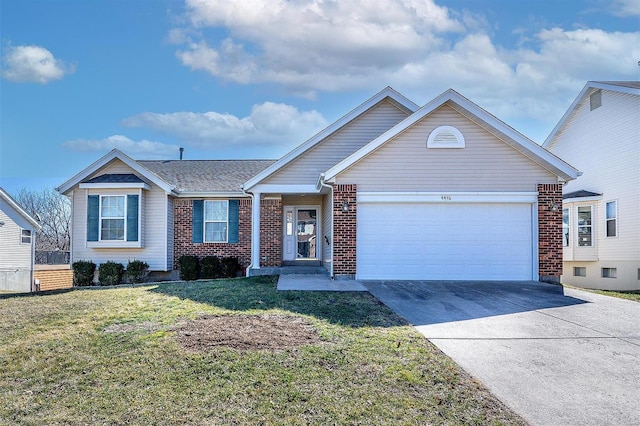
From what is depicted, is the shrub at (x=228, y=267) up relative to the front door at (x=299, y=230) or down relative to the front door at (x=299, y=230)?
down

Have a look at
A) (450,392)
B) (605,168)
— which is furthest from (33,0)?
(605,168)

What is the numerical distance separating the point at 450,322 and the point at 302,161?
875cm

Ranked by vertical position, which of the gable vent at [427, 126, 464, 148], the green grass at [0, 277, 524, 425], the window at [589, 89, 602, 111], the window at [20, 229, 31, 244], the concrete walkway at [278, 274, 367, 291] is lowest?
the green grass at [0, 277, 524, 425]

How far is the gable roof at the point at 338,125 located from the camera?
15.4 metres

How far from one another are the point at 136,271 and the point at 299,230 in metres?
5.99

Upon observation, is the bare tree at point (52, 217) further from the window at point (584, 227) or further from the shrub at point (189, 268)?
the window at point (584, 227)

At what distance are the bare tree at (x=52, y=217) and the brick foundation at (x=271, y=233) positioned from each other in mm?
30669

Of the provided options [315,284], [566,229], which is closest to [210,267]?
[315,284]

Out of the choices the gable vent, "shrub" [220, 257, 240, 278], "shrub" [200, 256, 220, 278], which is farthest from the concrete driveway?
"shrub" [200, 256, 220, 278]

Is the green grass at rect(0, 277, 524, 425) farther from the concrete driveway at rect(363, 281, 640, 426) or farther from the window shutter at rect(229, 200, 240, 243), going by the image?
the window shutter at rect(229, 200, 240, 243)

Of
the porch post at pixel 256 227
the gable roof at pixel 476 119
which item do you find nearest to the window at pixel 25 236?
the porch post at pixel 256 227

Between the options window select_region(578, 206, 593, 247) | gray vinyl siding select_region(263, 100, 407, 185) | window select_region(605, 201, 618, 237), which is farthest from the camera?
window select_region(578, 206, 593, 247)

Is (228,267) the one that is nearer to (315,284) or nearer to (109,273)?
(109,273)

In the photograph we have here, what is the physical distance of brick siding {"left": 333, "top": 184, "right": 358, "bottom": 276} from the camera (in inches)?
515
